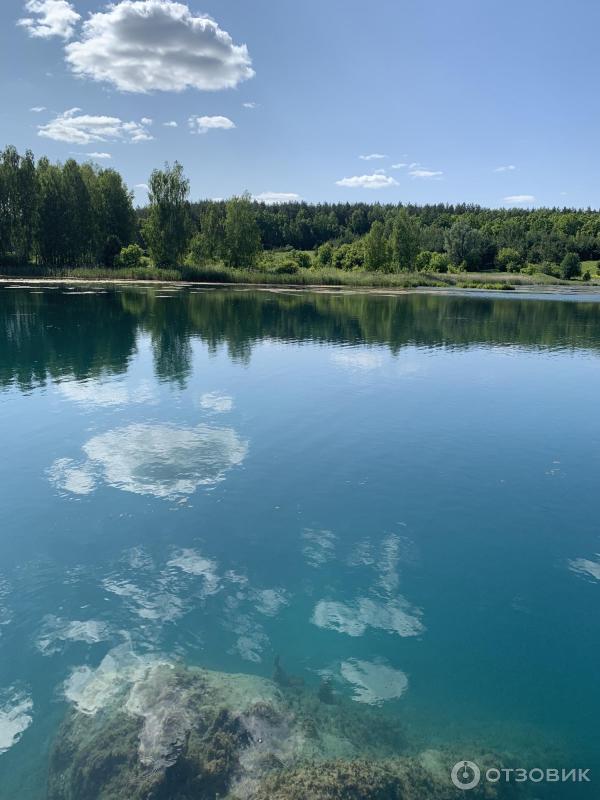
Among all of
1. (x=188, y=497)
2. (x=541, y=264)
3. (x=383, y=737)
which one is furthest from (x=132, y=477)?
(x=541, y=264)

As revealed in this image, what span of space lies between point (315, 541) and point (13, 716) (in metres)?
7.94

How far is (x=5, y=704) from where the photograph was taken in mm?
9641

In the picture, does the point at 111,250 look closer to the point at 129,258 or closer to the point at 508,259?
the point at 129,258

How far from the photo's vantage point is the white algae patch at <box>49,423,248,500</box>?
1806 centimetres

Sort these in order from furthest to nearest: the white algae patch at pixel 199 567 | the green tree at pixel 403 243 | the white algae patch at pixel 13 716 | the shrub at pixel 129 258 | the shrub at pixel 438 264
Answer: the shrub at pixel 438 264 → the green tree at pixel 403 243 → the shrub at pixel 129 258 → the white algae patch at pixel 199 567 → the white algae patch at pixel 13 716

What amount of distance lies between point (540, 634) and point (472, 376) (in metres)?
26.0

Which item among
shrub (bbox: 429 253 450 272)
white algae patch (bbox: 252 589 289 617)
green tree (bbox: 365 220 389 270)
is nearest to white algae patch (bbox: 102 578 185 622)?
white algae patch (bbox: 252 589 289 617)

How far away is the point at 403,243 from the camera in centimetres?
13500

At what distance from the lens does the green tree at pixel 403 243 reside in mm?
133875

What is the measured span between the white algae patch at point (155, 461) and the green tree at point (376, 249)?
11815cm

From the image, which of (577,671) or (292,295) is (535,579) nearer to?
(577,671)

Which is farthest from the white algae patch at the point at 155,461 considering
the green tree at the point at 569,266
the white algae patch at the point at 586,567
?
the green tree at the point at 569,266

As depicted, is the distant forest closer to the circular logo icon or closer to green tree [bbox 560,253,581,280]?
green tree [bbox 560,253,581,280]

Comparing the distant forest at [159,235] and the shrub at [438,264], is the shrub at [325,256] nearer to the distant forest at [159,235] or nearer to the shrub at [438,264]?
the distant forest at [159,235]
